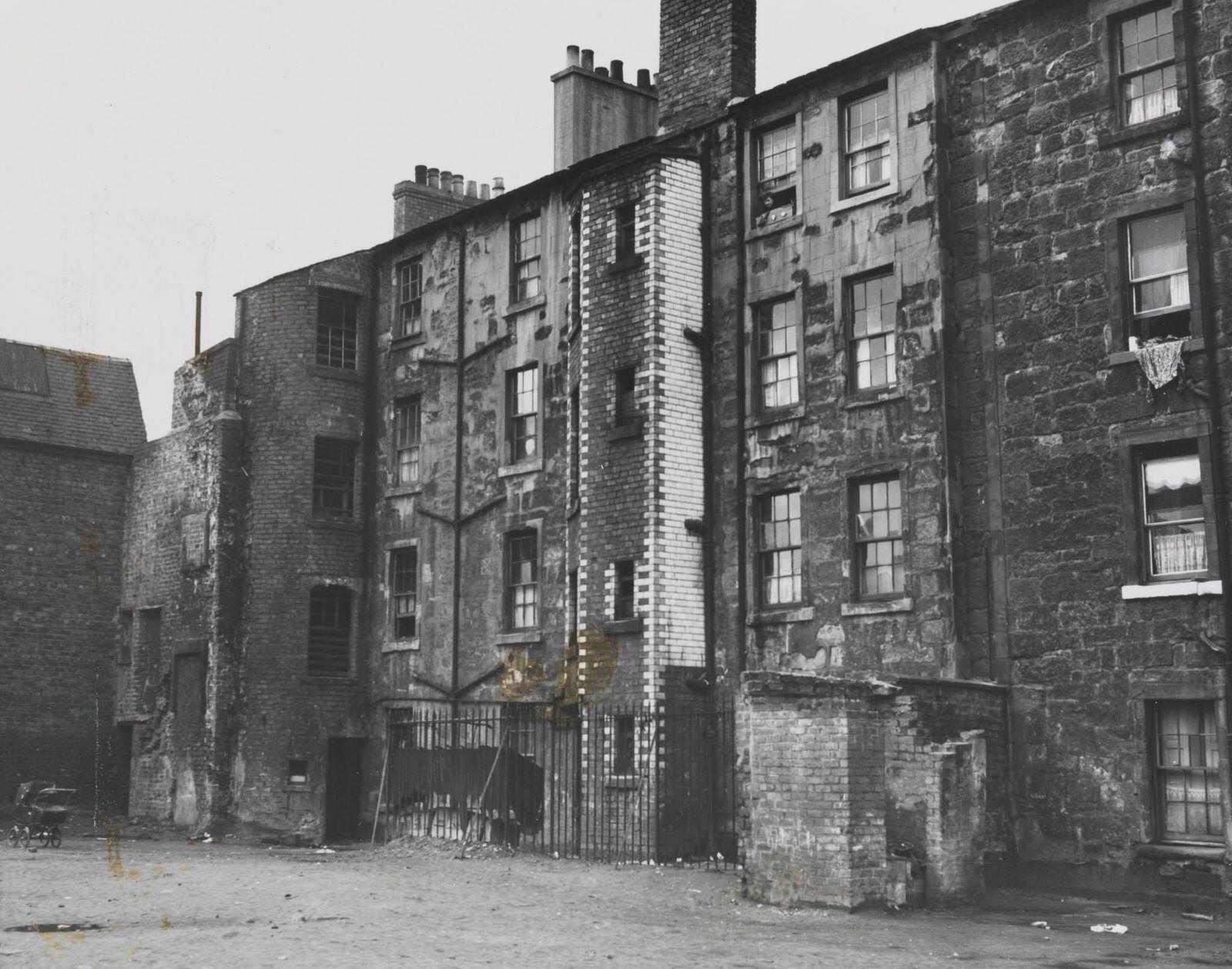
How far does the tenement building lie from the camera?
17562 millimetres

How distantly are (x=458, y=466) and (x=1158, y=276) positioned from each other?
45.7ft

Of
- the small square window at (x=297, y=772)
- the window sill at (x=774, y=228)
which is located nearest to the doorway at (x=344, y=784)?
the small square window at (x=297, y=772)

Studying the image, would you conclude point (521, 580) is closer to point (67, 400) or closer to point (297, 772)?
point (297, 772)

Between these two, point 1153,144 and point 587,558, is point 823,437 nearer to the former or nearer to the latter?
point 587,558

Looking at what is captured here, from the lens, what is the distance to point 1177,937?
14406 mm

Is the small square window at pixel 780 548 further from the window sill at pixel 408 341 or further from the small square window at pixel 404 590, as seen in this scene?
the window sill at pixel 408 341

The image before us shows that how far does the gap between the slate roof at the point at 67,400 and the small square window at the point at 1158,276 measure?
994 inches

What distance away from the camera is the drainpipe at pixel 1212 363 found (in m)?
16.9

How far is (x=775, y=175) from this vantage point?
23.0 metres

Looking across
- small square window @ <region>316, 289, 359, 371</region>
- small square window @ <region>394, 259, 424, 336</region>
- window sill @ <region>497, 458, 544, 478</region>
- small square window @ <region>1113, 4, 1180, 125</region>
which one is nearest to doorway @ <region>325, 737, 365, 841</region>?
window sill @ <region>497, 458, 544, 478</region>

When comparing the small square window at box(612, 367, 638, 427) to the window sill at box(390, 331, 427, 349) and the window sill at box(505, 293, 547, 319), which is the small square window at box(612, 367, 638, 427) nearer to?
the window sill at box(505, 293, 547, 319)

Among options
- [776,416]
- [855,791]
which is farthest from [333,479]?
[855,791]

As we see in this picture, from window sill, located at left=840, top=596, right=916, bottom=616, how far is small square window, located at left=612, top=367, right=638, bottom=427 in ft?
15.8

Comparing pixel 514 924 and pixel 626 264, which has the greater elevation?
pixel 626 264
